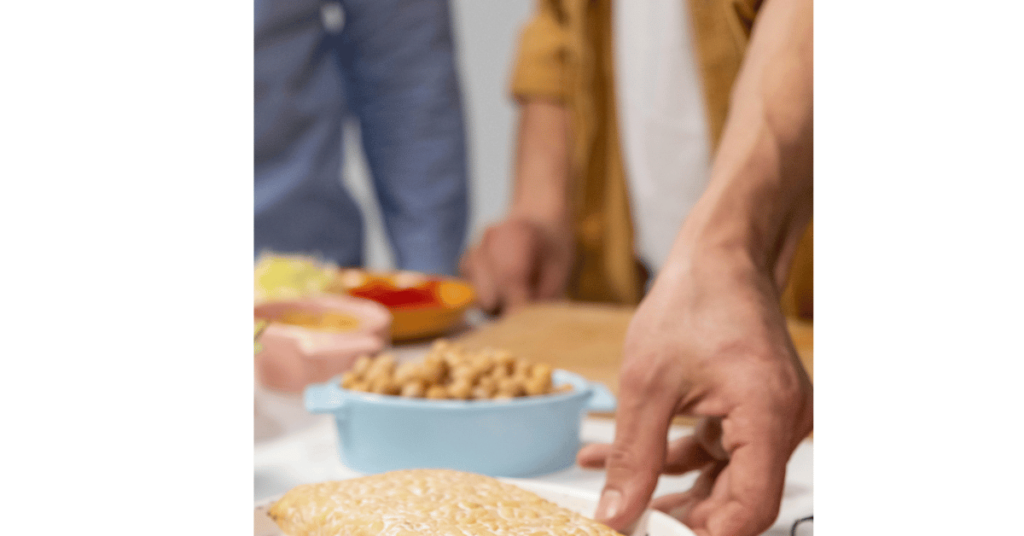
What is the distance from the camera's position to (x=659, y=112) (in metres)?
0.58

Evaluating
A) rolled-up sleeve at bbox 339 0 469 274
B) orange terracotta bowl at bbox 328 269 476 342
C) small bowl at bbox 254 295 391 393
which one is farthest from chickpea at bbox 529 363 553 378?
rolled-up sleeve at bbox 339 0 469 274

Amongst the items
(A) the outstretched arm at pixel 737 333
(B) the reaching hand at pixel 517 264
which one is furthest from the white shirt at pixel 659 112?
(A) the outstretched arm at pixel 737 333

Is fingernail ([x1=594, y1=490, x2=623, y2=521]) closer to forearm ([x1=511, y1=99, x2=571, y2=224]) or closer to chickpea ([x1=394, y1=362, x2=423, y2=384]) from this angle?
chickpea ([x1=394, y1=362, x2=423, y2=384])

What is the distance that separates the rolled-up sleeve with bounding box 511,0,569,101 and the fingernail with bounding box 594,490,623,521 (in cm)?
61

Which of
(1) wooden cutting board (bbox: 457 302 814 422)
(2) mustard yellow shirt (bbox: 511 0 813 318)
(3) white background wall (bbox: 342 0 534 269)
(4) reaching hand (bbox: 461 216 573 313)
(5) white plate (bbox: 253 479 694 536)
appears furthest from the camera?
(4) reaching hand (bbox: 461 216 573 313)

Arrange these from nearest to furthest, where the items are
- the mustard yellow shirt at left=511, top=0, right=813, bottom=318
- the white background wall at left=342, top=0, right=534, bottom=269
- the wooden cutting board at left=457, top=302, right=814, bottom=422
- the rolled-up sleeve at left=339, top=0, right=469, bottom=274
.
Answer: the mustard yellow shirt at left=511, top=0, right=813, bottom=318
the wooden cutting board at left=457, top=302, right=814, bottom=422
the white background wall at left=342, top=0, right=534, bottom=269
the rolled-up sleeve at left=339, top=0, right=469, bottom=274

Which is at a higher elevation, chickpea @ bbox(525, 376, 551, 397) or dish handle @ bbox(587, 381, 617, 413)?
chickpea @ bbox(525, 376, 551, 397)

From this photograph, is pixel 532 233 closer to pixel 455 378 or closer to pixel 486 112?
pixel 486 112

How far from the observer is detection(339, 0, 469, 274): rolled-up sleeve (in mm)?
903

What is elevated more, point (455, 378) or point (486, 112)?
point (486, 112)

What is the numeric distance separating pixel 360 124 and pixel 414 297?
474mm

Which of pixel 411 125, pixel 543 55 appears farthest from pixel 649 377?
pixel 411 125
